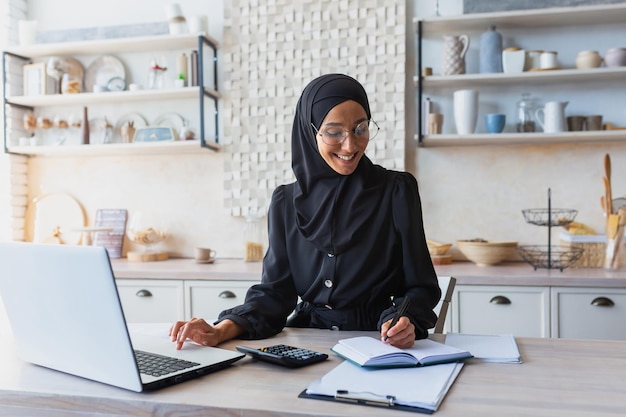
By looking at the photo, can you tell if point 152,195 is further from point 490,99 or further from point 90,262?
point 90,262

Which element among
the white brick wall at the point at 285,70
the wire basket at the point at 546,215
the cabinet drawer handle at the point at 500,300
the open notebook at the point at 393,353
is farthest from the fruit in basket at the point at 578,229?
the open notebook at the point at 393,353

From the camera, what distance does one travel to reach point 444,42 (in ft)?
10.2

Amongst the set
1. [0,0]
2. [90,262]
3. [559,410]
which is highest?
[0,0]

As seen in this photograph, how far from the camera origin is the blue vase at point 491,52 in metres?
3.05

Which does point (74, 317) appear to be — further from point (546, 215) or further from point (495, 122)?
point (546, 215)

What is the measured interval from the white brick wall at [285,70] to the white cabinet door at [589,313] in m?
1.07

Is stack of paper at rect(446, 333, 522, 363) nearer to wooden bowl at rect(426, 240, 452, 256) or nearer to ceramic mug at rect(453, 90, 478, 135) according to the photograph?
wooden bowl at rect(426, 240, 452, 256)

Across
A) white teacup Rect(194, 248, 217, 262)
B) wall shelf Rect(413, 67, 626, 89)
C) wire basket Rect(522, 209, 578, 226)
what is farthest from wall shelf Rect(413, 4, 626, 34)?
white teacup Rect(194, 248, 217, 262)

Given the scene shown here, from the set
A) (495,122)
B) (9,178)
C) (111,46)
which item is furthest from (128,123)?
(495,122)

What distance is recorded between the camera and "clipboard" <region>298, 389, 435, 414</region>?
3.05ft

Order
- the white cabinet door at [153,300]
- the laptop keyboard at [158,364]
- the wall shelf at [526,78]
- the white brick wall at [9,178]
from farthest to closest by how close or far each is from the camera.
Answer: the white brick wall at [9,178]
the white cabinet door at [153,300]
the wall shelf at [526,78]
the laptop keyboard at [158,364]

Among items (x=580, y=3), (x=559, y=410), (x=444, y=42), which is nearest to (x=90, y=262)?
(x=559, y=410)

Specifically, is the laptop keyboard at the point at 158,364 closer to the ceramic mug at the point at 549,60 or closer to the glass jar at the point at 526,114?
the glass jar at the point at 526,114

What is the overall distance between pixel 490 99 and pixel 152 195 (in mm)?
Answer: 1992
